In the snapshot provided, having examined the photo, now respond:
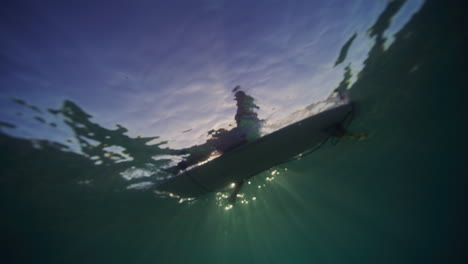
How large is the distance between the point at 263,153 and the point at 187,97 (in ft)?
10.9

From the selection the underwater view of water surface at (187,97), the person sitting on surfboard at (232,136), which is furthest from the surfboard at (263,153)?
the person sitting on surfboard at (232,136)

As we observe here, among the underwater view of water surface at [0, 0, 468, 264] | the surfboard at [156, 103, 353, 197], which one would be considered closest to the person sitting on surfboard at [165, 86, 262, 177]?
the underwater view of water surface at [0, 0, 468, 264]

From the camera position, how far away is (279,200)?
2392 cm

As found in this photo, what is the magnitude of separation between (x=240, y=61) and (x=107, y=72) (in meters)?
3.77

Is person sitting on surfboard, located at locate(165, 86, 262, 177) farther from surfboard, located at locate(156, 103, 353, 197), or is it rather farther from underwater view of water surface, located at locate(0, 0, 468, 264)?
surfboard, located at locate(156, 103, 353, 197)

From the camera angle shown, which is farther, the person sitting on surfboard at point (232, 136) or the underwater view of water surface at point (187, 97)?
the person sitting on surfboard at point (232, 136)

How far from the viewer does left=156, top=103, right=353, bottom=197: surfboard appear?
20.8 ft

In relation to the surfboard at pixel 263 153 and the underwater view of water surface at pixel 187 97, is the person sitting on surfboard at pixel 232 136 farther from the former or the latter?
the surfboard at pixel 263 153

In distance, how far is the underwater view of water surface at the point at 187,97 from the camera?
14.5 ft

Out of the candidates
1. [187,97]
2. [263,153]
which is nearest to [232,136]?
[263,153]

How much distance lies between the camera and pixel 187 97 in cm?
632

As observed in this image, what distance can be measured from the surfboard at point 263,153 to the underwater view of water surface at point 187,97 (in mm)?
60

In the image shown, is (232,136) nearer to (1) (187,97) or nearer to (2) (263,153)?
(2) (263,153)

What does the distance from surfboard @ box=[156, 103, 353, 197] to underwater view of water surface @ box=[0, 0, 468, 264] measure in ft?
0.20
